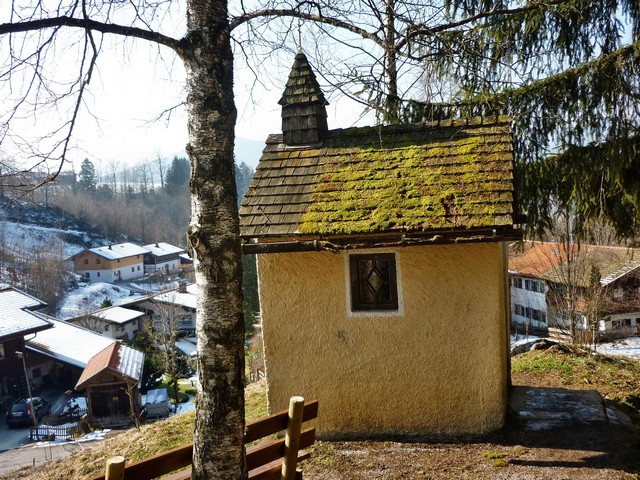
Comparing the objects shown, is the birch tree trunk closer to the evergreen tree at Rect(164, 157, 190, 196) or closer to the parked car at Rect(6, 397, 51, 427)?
the parked car at Rect(6, 397, 51, 427)

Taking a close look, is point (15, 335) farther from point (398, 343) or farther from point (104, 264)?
point (104, 264)

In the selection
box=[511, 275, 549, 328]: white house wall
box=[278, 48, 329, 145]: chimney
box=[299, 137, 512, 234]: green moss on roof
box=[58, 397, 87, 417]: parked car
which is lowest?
box=[58, 397, 87, 417]: parked car

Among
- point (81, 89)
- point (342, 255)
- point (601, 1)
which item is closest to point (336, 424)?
point (342, 255)

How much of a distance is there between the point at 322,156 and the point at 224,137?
14.0 feet

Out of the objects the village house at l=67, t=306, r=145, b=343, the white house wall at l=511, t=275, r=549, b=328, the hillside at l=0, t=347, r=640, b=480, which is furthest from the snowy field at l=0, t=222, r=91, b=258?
the hillside at l=0, t=347, r=640, b=480

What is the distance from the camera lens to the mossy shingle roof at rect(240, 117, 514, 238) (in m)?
6.67

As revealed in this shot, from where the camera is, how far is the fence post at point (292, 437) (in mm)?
4406

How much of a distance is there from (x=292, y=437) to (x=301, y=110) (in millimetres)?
5363

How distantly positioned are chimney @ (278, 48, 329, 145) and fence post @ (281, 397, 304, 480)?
495 centimetres

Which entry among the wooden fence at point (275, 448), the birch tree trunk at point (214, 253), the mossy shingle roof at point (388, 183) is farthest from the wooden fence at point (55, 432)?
the birch tree trunk at point (214, 253)

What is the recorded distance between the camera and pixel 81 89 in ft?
13.7

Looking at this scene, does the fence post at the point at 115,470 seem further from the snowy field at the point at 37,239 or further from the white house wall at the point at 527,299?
the snowy field at the point at 37,239

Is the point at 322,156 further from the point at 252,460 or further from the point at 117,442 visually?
the point at 117,442

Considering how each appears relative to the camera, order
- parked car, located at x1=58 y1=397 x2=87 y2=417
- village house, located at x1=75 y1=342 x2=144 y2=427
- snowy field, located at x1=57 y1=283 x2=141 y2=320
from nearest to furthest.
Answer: village house, located at x1=75 y1=342 x2=144 y2=427
parked car, located at x1=58 y1=397 x2=87 y2=417
snowy field, located at x1=57 y1=283 x2=141 y2=320
